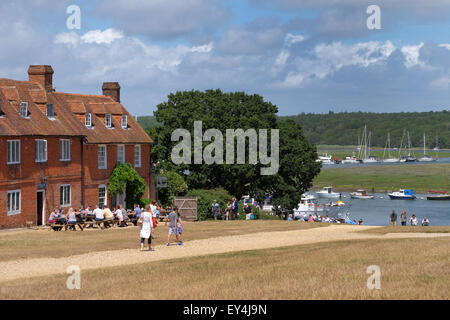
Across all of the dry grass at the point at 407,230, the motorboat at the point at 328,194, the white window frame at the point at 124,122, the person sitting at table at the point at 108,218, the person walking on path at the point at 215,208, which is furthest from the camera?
the motorboat at the point at 328,194

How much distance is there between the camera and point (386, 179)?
562ft

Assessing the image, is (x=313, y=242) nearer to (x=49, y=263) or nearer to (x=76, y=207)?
(x=49, y=263)

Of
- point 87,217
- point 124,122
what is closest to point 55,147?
point 87,217

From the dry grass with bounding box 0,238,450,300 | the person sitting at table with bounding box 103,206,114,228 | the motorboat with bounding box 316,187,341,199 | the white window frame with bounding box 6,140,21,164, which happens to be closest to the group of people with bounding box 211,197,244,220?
the person sitting at table with bounding box 103,206,114,228

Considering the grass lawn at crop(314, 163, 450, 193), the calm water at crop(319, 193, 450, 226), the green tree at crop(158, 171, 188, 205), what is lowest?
the calm water at crop(319, 193, 450, 226)

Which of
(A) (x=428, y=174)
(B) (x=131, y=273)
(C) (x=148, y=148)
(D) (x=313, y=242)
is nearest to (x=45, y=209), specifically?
(C) (x=148, y=148)

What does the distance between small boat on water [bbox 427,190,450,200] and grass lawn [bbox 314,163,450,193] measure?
217 inches

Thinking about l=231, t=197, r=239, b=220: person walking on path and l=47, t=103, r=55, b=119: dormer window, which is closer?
l=47, t=103, r=55, b=119: dormer window

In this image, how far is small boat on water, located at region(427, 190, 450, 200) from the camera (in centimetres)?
13662

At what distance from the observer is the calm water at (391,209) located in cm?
10044

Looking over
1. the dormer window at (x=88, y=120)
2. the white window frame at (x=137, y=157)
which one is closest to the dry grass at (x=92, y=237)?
the dormer window at (x=88, y=120)

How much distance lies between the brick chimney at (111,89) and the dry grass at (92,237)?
61.3 feet

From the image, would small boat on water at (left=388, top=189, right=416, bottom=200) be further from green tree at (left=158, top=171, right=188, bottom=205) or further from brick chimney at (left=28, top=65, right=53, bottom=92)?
brick chimney at (left=28, top=65, right=53, bottom=92)

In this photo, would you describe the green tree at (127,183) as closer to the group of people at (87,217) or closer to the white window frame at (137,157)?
the white window frame at (137,157)
